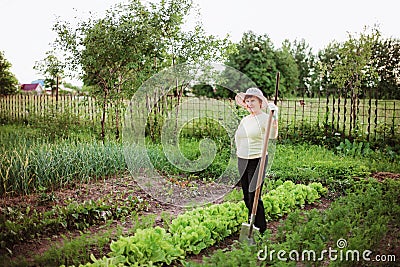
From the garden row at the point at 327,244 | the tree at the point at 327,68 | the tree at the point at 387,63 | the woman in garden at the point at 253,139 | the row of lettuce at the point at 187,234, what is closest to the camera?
the garden row at the point at 327,244

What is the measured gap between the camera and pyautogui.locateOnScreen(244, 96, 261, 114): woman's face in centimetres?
318

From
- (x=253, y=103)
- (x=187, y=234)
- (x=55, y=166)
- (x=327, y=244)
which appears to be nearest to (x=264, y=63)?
(x=55, y=166)

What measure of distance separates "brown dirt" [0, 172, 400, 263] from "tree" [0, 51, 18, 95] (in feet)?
10.2

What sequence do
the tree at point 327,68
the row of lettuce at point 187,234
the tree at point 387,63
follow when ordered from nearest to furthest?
the row of lettuce at point 187,234 < the tree at point 387,63 < the tree at point 327,68

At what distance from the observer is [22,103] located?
302 inches

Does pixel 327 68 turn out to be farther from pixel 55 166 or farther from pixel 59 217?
pixel 59 217

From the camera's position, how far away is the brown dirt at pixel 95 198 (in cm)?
298

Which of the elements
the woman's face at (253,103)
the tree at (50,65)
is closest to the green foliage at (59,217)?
the woman's face at (253,103)

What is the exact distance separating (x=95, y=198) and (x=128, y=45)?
289cm

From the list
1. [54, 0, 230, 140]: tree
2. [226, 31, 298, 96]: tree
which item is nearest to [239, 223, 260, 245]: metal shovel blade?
[54, 0, 230, 140]: tree

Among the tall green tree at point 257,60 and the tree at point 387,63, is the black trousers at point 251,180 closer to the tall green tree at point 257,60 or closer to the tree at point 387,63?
the tree at point 387,63

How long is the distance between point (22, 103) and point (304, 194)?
5.59m

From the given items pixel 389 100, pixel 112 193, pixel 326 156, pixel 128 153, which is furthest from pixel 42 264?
pixel 389 100

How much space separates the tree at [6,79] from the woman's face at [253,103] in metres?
4.62
